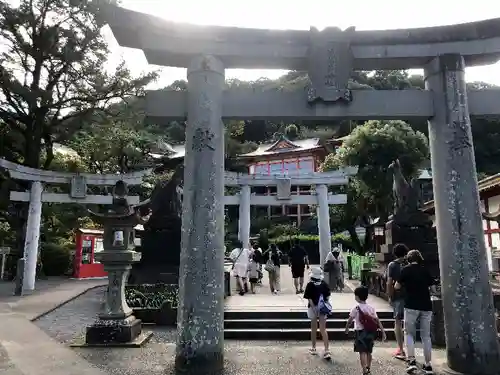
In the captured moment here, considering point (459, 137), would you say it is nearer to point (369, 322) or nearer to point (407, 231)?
point (369, 322)

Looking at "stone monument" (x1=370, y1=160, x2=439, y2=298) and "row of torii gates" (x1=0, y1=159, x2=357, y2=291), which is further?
"row of torii gates" (x1=0, y1=159, x2=357, y2=291)

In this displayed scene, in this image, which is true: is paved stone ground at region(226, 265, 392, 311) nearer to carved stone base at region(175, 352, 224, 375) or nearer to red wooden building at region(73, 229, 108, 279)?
carved stone base at region(175, 352, 224, 375)

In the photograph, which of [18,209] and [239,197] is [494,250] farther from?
[18,209]

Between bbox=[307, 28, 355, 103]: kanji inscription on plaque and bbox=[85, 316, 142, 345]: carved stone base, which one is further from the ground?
bbox=[307, 28, 355, 103]: kanji inscription on plaque

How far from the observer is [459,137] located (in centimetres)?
574

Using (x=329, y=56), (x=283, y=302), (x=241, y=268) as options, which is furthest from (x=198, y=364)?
(x=241, y=268)

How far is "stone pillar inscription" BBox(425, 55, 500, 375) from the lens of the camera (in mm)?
5238

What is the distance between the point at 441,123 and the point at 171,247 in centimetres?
916

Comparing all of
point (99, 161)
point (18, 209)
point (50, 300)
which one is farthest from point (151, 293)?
point (99, 161)

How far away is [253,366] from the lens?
5.90 metres

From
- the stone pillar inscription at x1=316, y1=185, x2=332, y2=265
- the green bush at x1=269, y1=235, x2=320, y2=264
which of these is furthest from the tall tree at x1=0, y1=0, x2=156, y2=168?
the green bush at x1=269, y1=235, x2=320, y2=264

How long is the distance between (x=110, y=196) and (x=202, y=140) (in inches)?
590

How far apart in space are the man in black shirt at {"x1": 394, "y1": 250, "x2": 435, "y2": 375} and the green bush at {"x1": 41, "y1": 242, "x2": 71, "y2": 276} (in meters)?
21.7

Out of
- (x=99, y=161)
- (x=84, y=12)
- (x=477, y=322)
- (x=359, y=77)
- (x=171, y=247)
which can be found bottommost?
(x=477, y=322)
